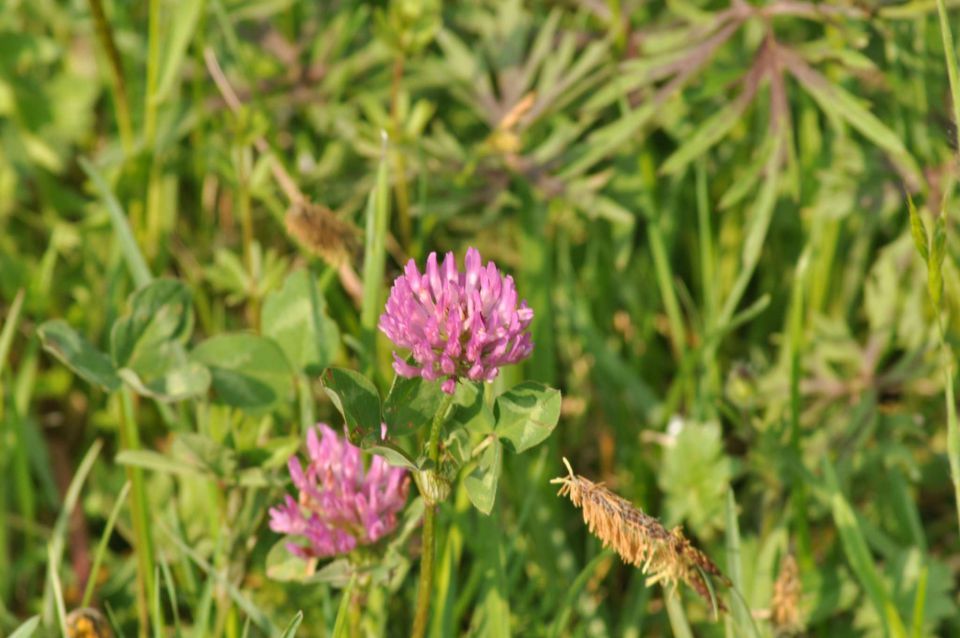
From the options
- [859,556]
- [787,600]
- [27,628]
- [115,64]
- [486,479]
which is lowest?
[787,600]

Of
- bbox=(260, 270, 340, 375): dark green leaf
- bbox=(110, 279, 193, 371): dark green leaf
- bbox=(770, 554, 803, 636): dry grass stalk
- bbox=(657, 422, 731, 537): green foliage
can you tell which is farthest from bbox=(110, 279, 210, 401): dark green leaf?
bbox=(770, 554, 803, 636): dry grass stalk

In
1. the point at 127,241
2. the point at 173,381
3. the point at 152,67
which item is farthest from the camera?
the point at 152,67

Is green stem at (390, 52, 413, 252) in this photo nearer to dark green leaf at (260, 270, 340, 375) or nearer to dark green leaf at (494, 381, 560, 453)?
dark green leaf at (260, 270, 340, 375)

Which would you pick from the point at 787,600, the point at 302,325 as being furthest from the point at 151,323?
the point at 787,600

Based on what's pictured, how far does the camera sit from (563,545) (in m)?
2.27

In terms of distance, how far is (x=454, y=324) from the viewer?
4.52 feet

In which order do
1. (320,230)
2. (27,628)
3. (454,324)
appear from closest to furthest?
(454,324) < (27,628) < (320,230)

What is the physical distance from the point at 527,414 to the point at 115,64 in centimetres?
141

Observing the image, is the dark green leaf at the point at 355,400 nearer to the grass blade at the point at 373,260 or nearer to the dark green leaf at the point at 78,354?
the grass blade at the point at 373,260

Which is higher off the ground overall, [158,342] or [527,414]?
[527,414]

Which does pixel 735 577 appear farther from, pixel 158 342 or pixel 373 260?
pixel 158 342

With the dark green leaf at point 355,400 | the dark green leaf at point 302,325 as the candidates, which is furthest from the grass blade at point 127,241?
the dark green leaf at point 355,400

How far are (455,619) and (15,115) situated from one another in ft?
A: 5.93

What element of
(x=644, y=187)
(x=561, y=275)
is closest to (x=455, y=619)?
(x=561, y=275)
